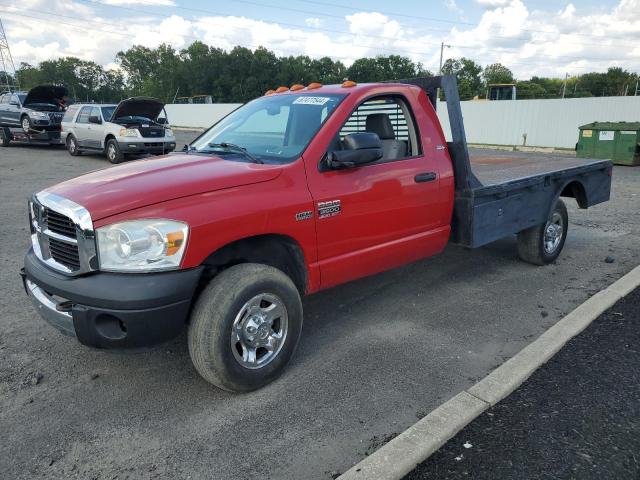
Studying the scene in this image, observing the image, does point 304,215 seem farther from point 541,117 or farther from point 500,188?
point 541,117

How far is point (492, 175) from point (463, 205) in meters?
1.19

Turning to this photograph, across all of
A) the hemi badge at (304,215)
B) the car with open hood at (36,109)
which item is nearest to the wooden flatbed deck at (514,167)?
the hemi badge at (304,215)

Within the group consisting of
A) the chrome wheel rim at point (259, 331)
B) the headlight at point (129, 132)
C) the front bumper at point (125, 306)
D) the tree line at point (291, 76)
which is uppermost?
the tree line at point (291, 76)

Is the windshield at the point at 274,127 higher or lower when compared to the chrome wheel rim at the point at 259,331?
higher

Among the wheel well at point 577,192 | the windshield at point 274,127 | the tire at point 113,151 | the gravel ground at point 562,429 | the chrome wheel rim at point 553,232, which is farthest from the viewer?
the tire at point 113,151

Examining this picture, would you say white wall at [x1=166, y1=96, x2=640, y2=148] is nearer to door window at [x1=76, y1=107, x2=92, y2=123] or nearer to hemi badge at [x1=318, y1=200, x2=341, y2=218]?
door window at [x1=76, y1=107, x2=92, y2=123]

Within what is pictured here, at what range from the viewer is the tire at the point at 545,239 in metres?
5.54

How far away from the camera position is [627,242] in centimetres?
665

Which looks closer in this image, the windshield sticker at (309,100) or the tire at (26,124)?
the windshield sticker at (309,100)

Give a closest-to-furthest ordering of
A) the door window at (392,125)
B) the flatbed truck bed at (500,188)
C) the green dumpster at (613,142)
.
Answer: the door window at (392,125), the flatbed truck bed at (500,188), the green dumpster at (613,142)

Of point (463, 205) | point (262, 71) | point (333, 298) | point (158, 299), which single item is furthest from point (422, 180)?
point (262, 71)

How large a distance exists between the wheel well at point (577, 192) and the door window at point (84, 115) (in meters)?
14.6

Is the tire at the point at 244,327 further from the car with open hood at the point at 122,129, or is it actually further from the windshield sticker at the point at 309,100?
the car with open hood at the point at 122,129

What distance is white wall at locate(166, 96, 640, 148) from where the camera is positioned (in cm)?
2105
